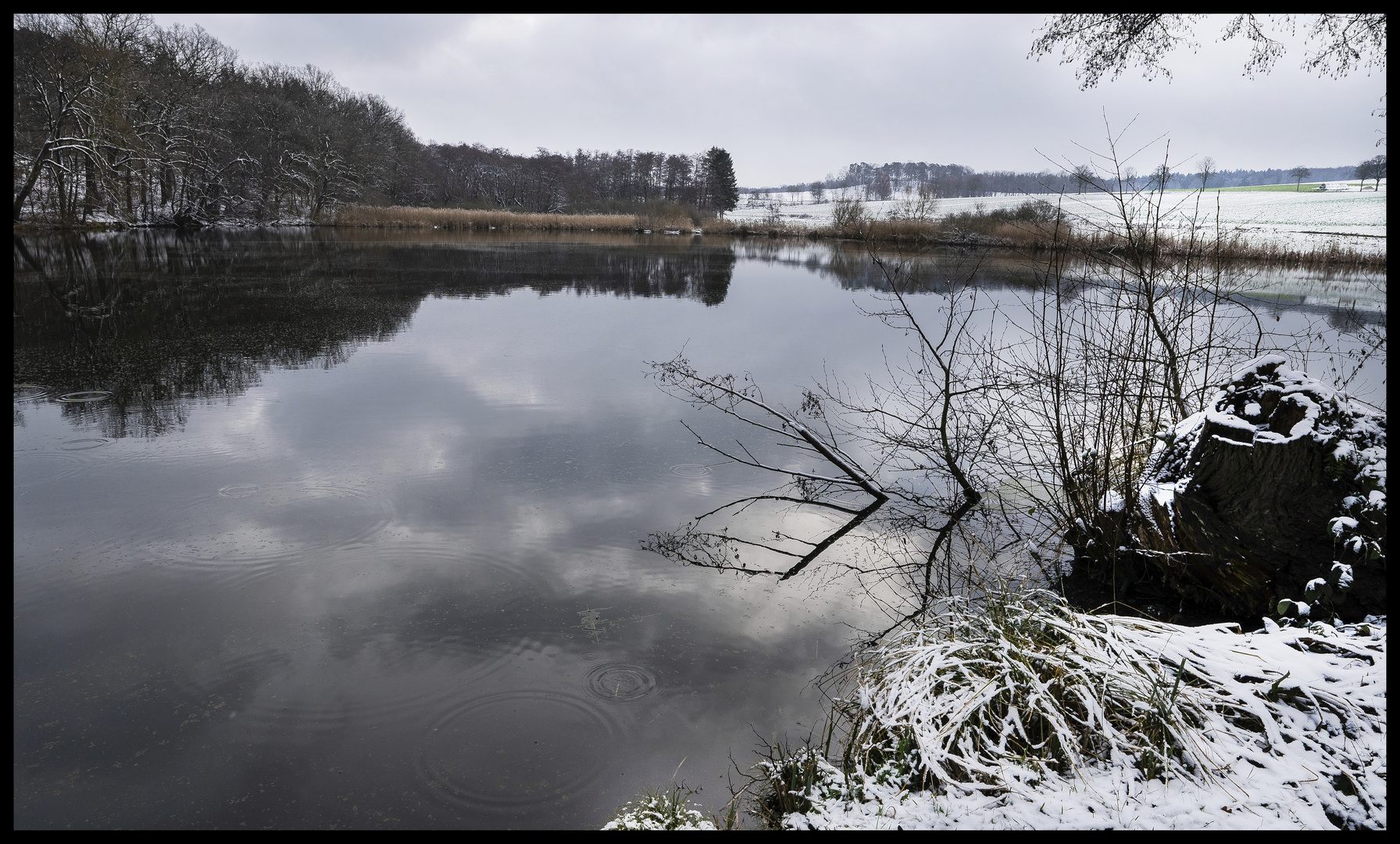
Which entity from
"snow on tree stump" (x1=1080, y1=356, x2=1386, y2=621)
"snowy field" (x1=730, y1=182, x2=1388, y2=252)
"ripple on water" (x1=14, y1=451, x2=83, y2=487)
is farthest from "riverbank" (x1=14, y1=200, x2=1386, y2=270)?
"ripple on water" (x1=14, y1=451, x2=83, y2=487)

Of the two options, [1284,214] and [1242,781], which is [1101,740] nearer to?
[1242,781]

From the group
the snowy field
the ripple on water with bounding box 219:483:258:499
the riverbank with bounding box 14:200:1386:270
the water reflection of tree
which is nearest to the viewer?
the ripple on water with bounding box 219:483:258:499

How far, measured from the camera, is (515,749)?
3070 millimetres

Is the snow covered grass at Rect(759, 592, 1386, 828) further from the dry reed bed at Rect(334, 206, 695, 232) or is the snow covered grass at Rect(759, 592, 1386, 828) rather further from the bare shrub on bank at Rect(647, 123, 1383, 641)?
the dry reed bed at Rect(334, 206, 695, 232)

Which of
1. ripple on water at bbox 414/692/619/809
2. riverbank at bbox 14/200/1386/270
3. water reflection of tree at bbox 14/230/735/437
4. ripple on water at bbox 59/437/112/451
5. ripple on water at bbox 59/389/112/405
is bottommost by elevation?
ripple on water at bbox 414/692/619/809

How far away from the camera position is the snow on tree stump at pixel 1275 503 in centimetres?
349

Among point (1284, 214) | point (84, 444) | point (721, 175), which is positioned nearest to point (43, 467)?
point (84, 444)

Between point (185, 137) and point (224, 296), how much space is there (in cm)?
2984

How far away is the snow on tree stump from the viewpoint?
3.49 meters

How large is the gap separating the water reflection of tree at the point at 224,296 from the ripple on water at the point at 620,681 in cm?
527

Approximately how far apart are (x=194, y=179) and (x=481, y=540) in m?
44.1

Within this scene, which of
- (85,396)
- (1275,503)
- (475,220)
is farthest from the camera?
(475,220)

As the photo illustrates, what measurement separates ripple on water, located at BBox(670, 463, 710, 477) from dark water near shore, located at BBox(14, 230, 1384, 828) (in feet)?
0.13

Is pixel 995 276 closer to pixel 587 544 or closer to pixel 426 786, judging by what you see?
pixel 587 544
